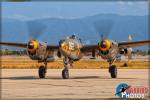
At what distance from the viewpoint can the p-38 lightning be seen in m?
32.9

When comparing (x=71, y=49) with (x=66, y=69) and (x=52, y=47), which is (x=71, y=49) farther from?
(x=52, y=47)

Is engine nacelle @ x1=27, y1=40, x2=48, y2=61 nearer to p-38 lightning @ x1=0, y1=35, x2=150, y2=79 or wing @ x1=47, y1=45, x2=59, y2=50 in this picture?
p-38 lightning @ x1=0, y1=35, x2=150, y2=79

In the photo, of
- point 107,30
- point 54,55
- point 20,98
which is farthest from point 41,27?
point 20,98

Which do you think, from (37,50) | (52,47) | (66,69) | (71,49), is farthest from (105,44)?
(37,50)

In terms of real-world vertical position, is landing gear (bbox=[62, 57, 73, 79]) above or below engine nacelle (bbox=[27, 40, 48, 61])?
below

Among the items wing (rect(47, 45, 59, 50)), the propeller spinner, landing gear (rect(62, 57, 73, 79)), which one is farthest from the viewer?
wing (rect(47, 45, 59, 50))

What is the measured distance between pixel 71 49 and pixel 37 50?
263cm

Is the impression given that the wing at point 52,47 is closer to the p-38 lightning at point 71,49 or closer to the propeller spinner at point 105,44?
the p-38 lightning at point 71,49

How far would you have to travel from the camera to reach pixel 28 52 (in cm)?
3334

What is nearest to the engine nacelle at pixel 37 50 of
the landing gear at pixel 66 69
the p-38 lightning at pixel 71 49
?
the p-38 lightning at pixel 71 49

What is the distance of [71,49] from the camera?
3397 centimetres

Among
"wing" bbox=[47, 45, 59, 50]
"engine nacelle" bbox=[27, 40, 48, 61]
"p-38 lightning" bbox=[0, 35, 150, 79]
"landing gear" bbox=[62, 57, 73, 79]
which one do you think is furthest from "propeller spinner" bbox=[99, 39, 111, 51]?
"engine nacelle" bbox=[27, 40, 48, 61]

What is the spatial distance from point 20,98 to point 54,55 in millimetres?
17084

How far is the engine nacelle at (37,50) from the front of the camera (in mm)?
32938
